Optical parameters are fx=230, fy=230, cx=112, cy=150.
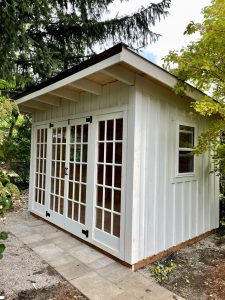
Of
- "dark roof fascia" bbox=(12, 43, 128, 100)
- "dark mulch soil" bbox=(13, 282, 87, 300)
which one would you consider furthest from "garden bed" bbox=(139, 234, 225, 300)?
"dark roof fascia" bbox=(12, 43, 128, 100)

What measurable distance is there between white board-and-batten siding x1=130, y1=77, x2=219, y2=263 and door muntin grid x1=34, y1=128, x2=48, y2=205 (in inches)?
102

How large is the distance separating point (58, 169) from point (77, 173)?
0.67m

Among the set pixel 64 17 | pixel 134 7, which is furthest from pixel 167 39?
pixel 64 17

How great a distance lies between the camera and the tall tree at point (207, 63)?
2.79 meters

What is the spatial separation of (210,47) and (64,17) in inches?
A: 183

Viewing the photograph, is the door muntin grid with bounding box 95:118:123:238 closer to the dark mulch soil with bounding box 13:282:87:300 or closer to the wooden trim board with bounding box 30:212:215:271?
the wooden trim board with bounding box 30:212:215:271

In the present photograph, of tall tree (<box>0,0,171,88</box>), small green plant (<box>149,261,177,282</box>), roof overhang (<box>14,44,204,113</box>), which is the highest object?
tall tree (<box>0,0,171,88</box>)

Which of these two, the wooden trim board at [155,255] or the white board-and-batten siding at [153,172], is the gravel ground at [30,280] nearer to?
the wooden trim board at [155,255]

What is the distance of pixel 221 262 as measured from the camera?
302cm

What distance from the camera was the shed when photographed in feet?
9.07

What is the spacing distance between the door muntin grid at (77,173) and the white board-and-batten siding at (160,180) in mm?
1084

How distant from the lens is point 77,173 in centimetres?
379

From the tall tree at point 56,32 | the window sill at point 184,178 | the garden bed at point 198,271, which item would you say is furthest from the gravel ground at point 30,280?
the tall tree at point 56,32

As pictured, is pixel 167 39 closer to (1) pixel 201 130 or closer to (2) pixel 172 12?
(2) pixel 172 12
